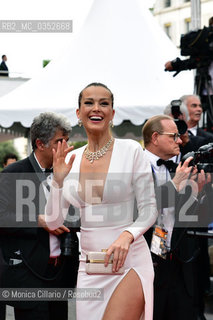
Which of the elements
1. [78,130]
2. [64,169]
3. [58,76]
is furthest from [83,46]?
[64,169]

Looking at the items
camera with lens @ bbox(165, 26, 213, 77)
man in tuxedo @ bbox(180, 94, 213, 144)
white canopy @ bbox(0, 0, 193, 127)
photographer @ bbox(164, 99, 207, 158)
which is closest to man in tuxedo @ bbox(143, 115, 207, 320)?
photographer @ bbox(164, 99, 207, 158)

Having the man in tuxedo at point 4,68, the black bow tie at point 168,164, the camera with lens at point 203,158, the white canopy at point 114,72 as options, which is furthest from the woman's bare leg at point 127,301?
the man in tuxedo at point 4,68

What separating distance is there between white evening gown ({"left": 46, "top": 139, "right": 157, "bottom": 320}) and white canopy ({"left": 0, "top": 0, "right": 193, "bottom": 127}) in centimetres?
582

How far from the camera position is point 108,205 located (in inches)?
114

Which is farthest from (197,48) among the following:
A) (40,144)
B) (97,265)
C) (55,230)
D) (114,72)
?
(114,72)

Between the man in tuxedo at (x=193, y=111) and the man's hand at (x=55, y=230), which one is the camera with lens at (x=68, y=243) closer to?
the man's hand at (x=55, y=230)

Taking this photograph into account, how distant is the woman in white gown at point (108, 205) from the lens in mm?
2818

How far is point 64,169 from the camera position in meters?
2.90

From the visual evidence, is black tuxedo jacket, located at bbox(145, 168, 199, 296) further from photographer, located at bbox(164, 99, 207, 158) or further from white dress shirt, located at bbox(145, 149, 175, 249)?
photographer, located at bbox(164, 99, 207, 158)

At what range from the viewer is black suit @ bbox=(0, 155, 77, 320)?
11.3 feet

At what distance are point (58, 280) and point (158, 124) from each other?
1.20 m

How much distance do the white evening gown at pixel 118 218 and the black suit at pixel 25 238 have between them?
1.85 feet

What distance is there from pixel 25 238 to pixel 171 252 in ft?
2.99

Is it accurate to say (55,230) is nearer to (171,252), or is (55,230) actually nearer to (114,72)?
(171,252)
